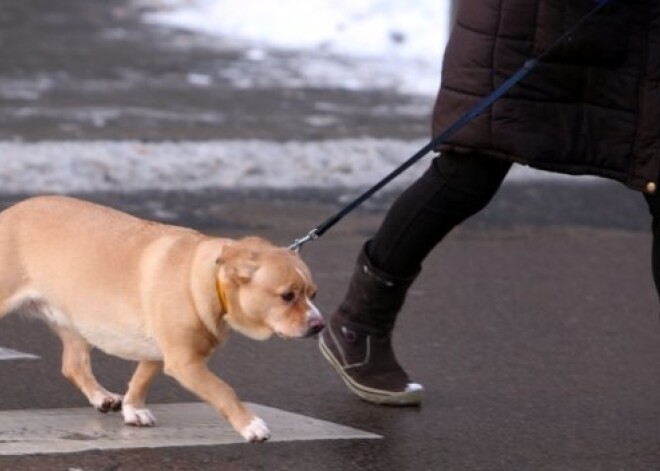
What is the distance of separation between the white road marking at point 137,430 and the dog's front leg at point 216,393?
22 centimetres

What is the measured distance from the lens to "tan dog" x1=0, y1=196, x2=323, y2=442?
13.6 ft

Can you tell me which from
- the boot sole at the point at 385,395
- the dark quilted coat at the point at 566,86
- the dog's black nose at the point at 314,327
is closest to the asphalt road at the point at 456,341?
the boot sole at the point at 385,395

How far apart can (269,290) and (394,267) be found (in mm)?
926

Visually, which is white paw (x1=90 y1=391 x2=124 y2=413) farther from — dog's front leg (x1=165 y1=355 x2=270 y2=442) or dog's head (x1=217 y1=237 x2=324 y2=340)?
dog's head (x1=217 y1=237 x2=324 y2=340)

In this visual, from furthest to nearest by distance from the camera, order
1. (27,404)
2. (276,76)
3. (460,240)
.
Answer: (276,76), (460,240), (27,404)

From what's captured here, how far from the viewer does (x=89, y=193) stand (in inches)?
333

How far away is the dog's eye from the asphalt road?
1.63 ft

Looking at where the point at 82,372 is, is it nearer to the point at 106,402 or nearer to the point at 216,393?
the point at 106,402

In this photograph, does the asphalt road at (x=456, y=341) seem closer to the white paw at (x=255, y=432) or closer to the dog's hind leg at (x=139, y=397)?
the white paw at (x=255, y=432)

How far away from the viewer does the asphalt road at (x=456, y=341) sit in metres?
4.58

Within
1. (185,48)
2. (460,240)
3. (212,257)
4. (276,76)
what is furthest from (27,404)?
(185,48)

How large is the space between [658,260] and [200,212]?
383 cm

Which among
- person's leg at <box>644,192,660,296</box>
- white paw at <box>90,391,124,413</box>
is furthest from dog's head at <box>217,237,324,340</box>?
person's leg at <box>644,192,660,296</box>

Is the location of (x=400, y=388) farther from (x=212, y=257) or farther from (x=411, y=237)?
(x=212, y=257)
